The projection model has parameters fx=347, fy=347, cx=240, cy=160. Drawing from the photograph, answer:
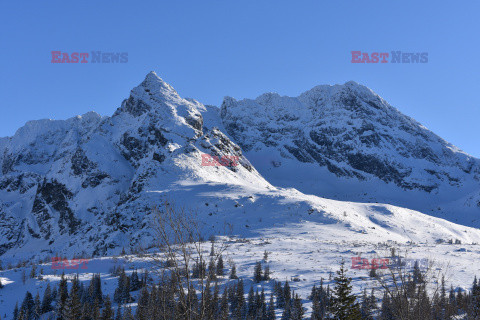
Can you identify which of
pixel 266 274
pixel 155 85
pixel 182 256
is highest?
pixel 155 85

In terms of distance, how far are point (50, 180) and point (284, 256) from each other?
134m

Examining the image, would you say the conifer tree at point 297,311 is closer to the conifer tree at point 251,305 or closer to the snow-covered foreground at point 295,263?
the snow-covered foreground at point 295,263

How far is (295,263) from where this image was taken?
180 ft

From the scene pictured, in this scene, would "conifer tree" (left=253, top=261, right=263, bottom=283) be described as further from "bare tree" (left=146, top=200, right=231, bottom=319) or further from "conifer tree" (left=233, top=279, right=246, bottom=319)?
"bare tree" (left=146, top=200, right=231, bottom=319)

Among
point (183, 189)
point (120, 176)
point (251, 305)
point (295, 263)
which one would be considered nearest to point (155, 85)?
point (120, 176)

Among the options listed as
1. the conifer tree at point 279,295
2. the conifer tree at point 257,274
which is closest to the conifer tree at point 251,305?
the conifer tree at point 279,295

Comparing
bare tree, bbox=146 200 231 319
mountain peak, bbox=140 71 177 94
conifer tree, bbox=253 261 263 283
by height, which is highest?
mountain peak, bbox=140 71 177 94

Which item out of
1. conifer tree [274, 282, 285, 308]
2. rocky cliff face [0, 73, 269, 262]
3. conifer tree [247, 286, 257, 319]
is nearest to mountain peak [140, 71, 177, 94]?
rocky cliff face [0, 73, 269, 262]

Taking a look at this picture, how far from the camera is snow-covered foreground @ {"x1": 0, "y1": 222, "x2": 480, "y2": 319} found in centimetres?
4769

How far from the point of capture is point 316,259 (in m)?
56.3

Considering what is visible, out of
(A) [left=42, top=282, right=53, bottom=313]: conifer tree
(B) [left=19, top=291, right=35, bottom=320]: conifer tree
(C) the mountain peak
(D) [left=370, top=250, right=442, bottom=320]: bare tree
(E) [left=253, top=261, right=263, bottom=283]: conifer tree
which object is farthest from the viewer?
(C) the mountain peak

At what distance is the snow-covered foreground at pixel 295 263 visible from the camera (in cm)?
4769

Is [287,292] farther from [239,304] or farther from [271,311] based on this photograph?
[239,304]

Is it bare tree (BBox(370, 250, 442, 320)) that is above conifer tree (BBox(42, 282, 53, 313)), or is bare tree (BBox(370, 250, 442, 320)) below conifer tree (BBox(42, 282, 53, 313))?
above
